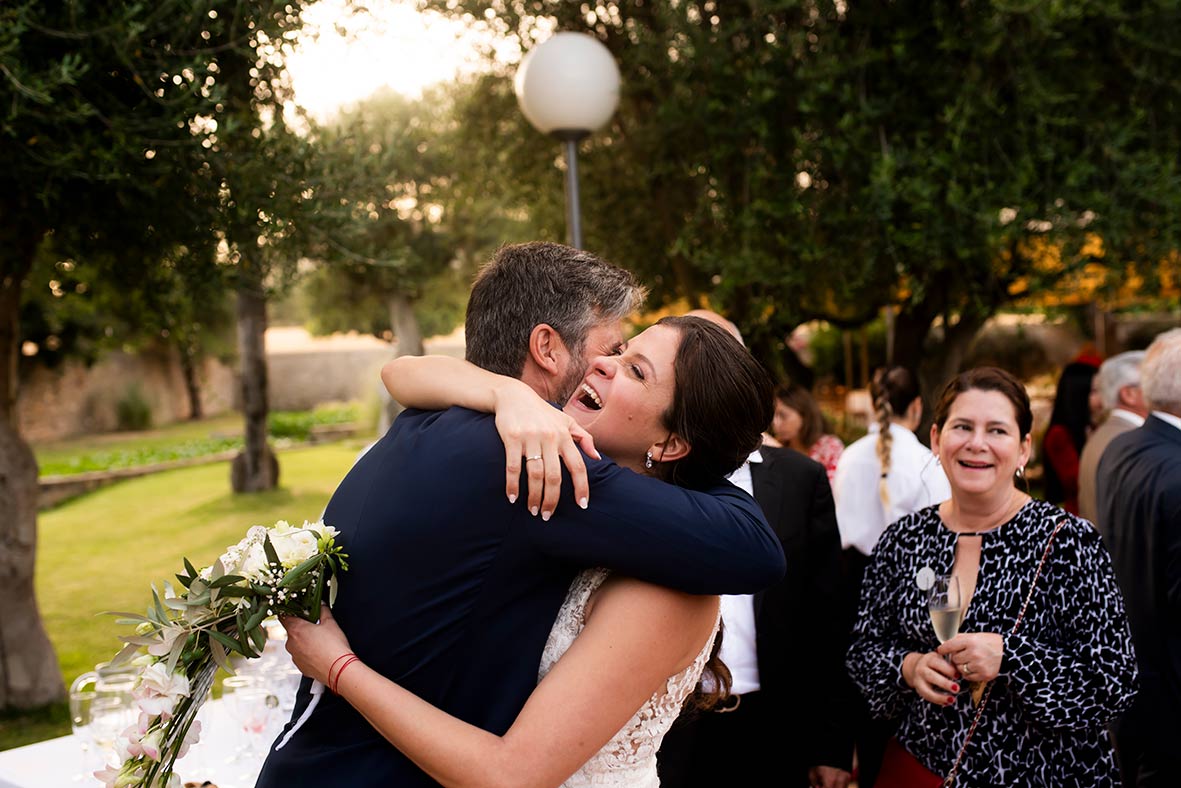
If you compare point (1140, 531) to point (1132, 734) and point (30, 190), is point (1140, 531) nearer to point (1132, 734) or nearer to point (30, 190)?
point (1132, 734)

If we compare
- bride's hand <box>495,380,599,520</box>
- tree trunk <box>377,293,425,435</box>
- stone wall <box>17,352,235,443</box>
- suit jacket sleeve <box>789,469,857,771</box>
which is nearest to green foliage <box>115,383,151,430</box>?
stone wall <box>17,352,235,443</box>

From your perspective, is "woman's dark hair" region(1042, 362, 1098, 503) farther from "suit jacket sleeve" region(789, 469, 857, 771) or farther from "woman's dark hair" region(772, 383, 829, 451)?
"suit jacket sleeve" region(789, 469, 857, 771)

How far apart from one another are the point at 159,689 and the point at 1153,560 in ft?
11.0

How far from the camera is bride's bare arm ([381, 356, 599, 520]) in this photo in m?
1.50

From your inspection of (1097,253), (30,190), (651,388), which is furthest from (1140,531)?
(30,190)

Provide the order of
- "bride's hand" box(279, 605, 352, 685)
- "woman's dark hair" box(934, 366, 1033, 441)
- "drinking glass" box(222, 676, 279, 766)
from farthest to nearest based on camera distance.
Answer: "woman's dark hair" box(934, 366, 1033, 441), "drinking glass" box(222, 676, 279, 766), "bride's hand" box(279, 605, 352, 685)

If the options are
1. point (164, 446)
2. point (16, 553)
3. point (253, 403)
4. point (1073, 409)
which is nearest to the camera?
point (16, 553)

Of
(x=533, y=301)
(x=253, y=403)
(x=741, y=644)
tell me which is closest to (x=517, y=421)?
(x=533, y=301)

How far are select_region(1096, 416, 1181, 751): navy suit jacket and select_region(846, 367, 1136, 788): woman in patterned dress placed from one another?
80cm

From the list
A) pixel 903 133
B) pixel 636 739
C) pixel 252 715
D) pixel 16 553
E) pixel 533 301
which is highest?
pixel 903 133

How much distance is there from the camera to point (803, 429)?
5.79 metres

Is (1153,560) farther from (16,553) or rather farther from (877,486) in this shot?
(16,553)

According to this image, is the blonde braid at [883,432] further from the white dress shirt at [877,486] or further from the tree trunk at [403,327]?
the tree trunk at [403,327]

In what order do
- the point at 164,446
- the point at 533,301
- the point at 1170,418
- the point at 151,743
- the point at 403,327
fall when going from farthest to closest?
1. the point at 164,446
2. the point at 403,327
3. the point at 1170,418
4. the point at 533,301
5. the point at 151,743
